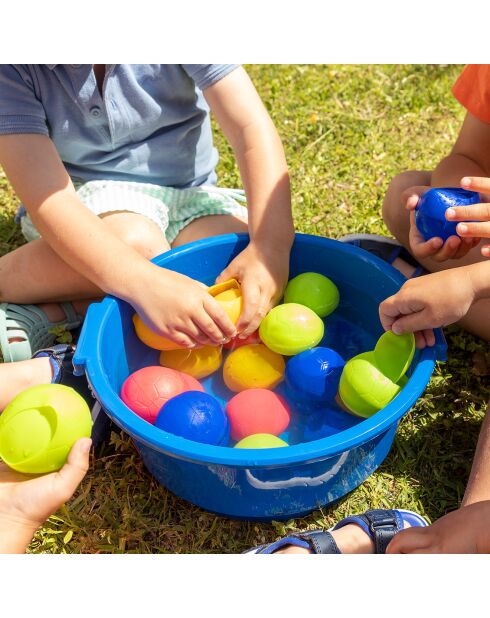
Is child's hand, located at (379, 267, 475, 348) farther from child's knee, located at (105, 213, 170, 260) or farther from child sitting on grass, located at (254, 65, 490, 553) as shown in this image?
child's knee, located at (105, 213, 170, 260)

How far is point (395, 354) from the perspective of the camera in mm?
1368

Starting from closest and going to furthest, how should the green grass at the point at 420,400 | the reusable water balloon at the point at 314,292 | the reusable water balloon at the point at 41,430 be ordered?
the reusable water balloon at the point at 41,430
the green grass at the point at 420,400
the reusable water balloon at the point at 314,292

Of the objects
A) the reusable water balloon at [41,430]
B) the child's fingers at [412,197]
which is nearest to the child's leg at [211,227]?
the child's fingers at [412,197]

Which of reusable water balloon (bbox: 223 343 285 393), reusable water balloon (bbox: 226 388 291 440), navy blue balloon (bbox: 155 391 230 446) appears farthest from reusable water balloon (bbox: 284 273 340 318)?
navy blue balloon (bbox: 155 391 230 446)

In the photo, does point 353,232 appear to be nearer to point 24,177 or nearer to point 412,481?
point 412,481

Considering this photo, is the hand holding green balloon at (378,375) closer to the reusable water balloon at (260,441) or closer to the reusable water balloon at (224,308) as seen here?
the reusable water balloon at (260,441)

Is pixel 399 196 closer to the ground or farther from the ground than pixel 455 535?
farther from the ground

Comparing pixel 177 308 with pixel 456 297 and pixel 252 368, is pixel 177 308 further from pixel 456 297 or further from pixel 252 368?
pixel 456 297

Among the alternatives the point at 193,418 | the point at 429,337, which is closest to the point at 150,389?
the point at 193,418

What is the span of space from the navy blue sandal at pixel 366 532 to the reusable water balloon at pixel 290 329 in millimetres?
401

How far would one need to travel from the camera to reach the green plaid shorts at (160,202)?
169 cm

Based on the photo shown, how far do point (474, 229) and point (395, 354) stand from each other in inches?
11.4

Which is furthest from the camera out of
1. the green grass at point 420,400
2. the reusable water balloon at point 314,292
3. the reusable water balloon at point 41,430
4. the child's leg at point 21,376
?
the reusable water balloon at point 314,292

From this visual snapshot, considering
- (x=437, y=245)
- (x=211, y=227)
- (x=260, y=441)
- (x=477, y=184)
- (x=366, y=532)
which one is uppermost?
(x=477, y=184)
